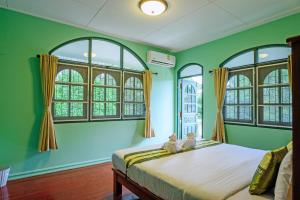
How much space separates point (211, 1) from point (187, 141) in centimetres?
212

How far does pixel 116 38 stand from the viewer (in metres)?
4.08

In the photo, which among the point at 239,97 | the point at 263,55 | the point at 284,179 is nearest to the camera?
the point at 284,179

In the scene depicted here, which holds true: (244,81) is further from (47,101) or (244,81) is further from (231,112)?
(47,101)

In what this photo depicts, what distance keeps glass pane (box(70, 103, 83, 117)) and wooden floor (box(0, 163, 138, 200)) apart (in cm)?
107

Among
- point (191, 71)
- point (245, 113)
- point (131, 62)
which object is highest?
point (131, 62)

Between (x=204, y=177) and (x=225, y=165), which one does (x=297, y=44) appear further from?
(x=225, y=165)

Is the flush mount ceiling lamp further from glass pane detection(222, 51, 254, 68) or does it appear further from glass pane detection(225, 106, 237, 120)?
glass pane detection(225, 106, 237, 120)

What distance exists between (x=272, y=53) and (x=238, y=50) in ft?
2.02

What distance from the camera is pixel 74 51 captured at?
140 inches

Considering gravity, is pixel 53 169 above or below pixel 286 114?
below

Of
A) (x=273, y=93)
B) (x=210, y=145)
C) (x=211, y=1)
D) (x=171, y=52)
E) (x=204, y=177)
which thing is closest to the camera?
(x=204, y=177)

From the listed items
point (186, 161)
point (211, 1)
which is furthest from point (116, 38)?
point (186, 161)

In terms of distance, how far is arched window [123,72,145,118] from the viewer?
4.23 meters

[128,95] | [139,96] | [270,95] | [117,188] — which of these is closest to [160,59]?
[139,96]
